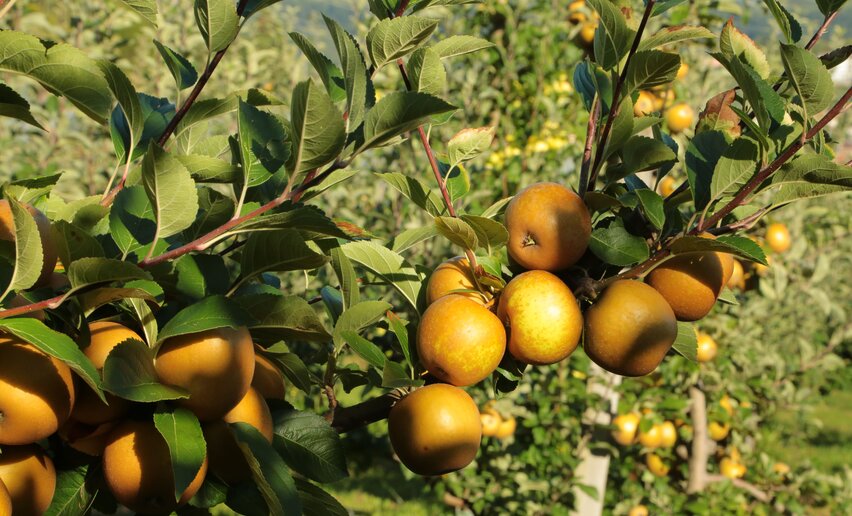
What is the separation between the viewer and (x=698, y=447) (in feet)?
11.4

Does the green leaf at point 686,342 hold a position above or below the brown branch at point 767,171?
below

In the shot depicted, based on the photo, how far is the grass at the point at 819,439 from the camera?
6634mm

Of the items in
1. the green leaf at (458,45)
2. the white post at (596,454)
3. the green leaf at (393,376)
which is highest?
the green leaf at (458,45)

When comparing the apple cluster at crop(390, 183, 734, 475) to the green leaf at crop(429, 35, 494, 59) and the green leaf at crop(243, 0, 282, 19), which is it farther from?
the green leaf at crop(243, 0, 282, 19)

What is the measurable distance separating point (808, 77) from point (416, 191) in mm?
505

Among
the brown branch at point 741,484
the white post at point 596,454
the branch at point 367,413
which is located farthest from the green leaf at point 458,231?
the brown branch at point 741,484

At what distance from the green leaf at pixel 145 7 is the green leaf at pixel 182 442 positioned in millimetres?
477

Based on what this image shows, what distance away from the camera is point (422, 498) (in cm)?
532

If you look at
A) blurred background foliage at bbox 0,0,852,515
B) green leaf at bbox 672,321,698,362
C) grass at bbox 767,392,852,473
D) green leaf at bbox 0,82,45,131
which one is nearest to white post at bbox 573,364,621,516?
blurred background foliage at bbox 0,0,852,515

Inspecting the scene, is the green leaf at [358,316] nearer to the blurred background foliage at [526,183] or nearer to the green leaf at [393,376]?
the green leaf at [393,376]

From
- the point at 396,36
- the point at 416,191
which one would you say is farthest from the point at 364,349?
the point at 396,36

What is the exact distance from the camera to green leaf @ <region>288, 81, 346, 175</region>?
26.7 inches

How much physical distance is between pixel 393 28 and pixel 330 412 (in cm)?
52

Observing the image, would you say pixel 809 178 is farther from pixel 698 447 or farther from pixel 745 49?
pixel 698 447
